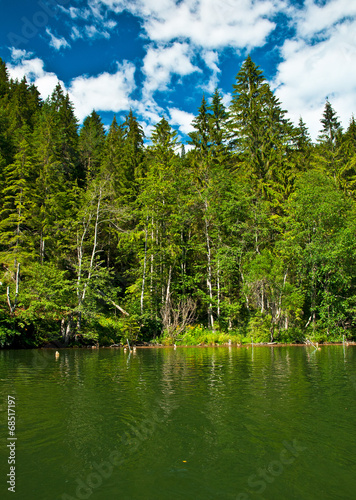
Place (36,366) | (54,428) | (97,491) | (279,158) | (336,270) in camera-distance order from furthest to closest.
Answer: (279,158)
(336,270)
(36,366)
(54,428)
(97,491)

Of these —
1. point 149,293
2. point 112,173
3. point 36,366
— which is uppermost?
point 112,173

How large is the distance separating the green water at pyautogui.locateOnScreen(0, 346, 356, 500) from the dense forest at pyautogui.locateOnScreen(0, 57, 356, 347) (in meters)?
15.0

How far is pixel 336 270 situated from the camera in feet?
91.5

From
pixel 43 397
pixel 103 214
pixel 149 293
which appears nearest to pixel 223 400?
pixel 43 397

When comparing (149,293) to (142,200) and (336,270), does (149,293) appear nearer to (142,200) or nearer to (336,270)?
(142,200)

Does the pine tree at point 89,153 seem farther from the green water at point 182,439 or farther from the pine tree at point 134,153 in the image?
the green water at point 182,439

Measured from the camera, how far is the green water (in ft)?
12.9

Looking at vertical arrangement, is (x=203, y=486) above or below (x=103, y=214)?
below

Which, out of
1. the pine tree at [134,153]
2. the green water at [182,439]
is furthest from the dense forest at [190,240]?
the green water at [182,439]

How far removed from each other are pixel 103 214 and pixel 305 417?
27.2 meters

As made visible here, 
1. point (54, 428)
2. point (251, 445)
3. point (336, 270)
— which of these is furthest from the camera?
point (336, 270)

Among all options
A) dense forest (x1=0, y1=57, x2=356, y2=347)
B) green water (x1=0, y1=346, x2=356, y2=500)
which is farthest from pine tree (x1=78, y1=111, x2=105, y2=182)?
green water (x1=0, y1=346, x2=356, y2=500)

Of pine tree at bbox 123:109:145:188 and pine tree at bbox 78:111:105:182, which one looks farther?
pine tree at bbox 78:111:105:182

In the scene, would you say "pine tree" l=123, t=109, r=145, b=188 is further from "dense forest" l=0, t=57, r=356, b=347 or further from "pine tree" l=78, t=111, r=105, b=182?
"pine tree" l=78, t=111, r=105, b=182
